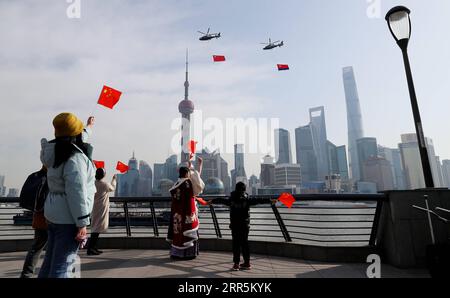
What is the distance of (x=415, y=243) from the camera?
4.11m

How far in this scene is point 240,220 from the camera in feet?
14.4

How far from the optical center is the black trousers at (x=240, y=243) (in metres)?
4.24

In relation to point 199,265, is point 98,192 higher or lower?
higher

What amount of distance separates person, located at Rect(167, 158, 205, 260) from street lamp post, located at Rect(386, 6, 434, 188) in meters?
4.04

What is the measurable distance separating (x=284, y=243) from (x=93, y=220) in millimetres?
4123

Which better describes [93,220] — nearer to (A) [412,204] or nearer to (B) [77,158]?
(B) [77,158]

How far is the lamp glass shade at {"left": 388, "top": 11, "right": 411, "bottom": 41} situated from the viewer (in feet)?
15.8

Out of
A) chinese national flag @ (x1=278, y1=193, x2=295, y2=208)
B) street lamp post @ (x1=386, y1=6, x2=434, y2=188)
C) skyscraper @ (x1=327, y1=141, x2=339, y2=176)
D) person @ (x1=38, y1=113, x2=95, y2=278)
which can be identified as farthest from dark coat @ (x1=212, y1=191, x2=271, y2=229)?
skyscraper @ (x1=327, y1=141, x2=339, y2=176)

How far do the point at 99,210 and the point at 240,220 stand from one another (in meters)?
3.26

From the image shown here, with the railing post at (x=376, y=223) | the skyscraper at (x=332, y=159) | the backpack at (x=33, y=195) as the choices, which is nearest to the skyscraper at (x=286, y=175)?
the skyscraper at (x=332, y=159)

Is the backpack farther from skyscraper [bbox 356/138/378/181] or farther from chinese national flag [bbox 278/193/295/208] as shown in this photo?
skyscraper [bbox 356/138/378/181]

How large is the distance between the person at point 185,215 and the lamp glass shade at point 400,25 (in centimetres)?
456
